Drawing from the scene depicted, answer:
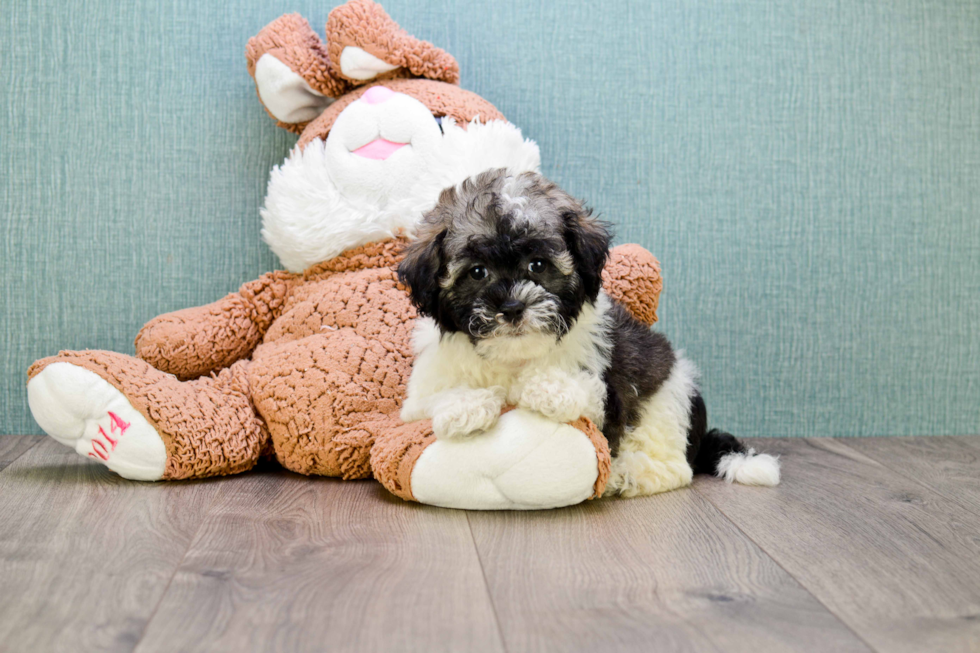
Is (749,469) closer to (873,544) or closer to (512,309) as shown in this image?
(873,544)

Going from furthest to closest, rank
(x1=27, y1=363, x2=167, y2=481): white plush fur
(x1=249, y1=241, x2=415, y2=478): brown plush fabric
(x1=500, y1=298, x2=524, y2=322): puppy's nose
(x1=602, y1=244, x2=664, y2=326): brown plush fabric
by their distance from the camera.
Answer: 1. (x1=602, y1=244, x2=664, y2=326): brown plush fabric
2. (x1=249, y1=241, x2=415, y2=478): brown plush fabric
3. (x1=27, y1=363, x2=167, y2=481): white plush fur
4. (x1=500, y1=298, x2=524, y2=322): puppy's nose

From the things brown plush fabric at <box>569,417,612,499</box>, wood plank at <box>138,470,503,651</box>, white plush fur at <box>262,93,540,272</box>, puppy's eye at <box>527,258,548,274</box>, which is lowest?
wood plank at <box>138,470,503,651</box>

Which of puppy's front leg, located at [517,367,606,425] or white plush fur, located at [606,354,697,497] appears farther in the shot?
white plush fur, located at [606,354,697,497]

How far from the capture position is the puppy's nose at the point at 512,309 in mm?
1571

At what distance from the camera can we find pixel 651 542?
5.29 ft

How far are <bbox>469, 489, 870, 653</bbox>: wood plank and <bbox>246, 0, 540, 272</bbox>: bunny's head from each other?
3.01 feet

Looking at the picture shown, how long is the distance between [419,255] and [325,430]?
0.58m

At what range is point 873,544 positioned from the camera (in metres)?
1.64

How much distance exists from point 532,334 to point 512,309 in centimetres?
9

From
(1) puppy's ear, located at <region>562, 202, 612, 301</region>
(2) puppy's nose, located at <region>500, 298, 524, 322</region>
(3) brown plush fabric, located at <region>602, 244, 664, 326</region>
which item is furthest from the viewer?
(3) brown plush fabric, located at <region>602, 244, 664, 326</region>

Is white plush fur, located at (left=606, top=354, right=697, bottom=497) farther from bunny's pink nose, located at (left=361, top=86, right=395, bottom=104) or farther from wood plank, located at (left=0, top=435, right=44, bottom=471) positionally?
wood plank, located at (left=0, top=435, right=44, bottom=471)

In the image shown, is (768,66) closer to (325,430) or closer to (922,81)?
(922,81)

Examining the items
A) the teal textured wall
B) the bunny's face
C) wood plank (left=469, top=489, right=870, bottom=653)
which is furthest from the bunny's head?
wood plank (left=469, top=489, right=870, bottom=653)

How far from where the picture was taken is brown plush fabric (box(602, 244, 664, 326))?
2162 millimetres
